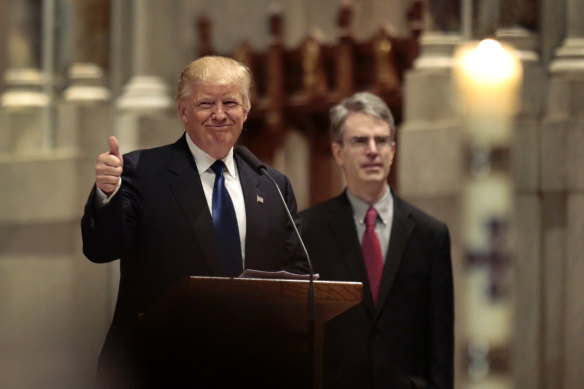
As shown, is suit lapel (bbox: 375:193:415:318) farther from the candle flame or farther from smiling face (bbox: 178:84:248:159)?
the candle flame

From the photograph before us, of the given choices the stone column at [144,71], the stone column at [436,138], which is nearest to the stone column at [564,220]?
the stone column at [436,138]

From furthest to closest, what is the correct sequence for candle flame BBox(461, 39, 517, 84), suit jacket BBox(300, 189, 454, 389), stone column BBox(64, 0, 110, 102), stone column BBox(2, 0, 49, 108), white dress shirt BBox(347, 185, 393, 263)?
stone column BBox(2, 0, 49, 108) → stone column BBox(64, 0, 110, 102) → candle flame BBox(461, 39, 517, 84) → white dress shirt BBox(347, 185, 393, 263) → suit jacket BBox(300, 189, 454, 389)

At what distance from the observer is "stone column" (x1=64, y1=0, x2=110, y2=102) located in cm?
942

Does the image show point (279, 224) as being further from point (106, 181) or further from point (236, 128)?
point (106, 181)

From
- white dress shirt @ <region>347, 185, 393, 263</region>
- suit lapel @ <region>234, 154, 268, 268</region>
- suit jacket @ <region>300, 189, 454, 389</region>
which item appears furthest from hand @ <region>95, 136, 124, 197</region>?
white dress shirt @ <region>347, 185, 393, 263</region>

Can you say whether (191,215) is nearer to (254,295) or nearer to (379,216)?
(254,295)

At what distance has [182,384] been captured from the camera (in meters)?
3.39

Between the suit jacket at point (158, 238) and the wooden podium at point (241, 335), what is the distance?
0.42 ft

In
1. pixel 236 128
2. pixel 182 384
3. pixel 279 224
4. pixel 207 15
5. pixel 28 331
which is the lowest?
pixel 28 331

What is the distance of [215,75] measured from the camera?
Result: 11.8ft

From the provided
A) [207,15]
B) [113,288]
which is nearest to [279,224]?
[113,288]

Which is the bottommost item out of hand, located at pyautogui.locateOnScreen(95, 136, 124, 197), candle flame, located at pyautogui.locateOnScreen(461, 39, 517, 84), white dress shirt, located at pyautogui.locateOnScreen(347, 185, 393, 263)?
white dress shirt, located at pyautogui.locateOnScreen(347, 185, 393, 263)

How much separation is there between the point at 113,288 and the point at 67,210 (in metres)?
0.74

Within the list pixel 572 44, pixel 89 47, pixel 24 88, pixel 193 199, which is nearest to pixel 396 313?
pixel 193 199
